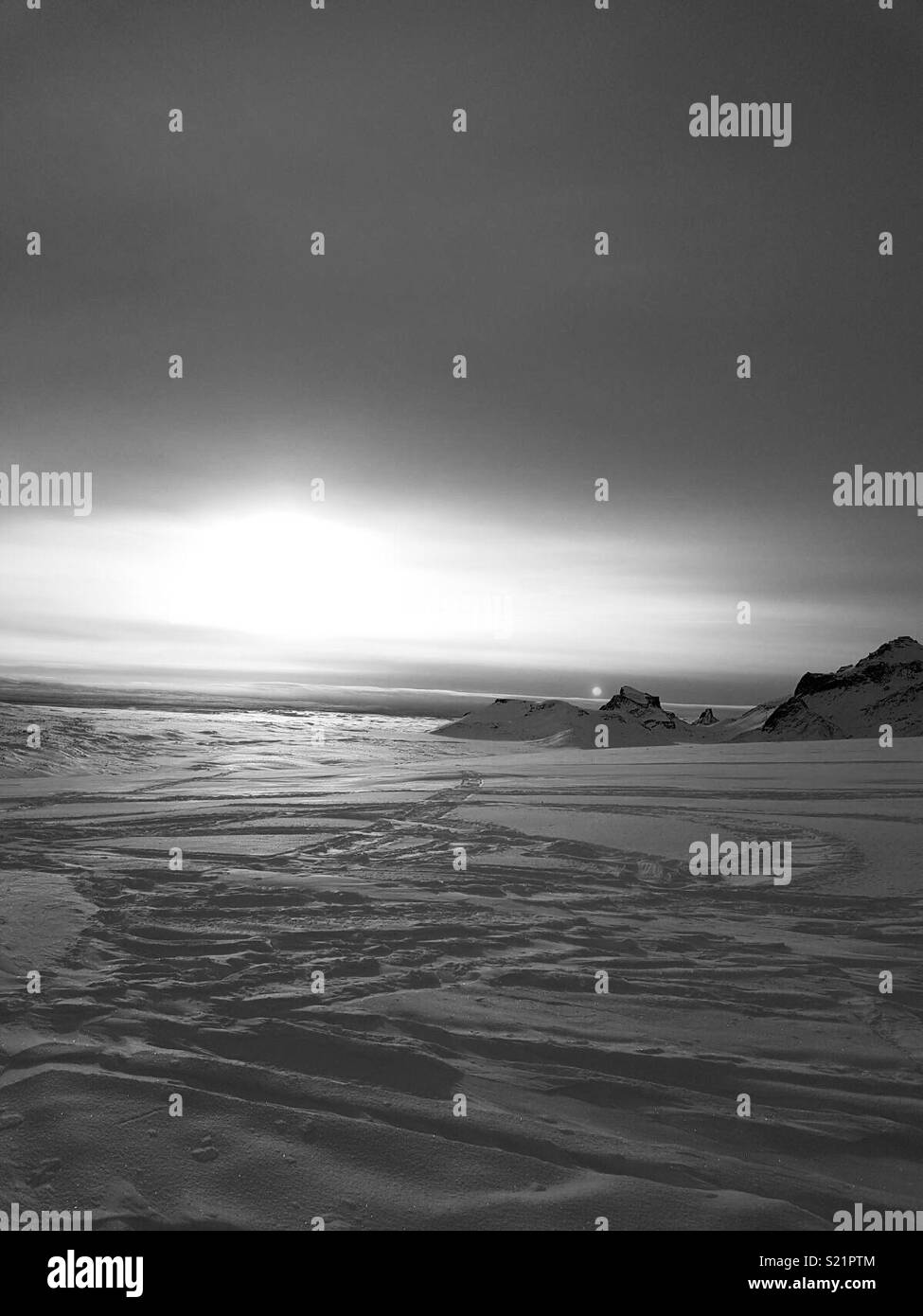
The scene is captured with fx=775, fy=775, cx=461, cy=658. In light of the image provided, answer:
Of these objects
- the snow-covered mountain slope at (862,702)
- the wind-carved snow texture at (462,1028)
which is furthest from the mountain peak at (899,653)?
the wind-carved snow texture at (462,1028)

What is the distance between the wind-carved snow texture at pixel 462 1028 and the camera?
3.41m

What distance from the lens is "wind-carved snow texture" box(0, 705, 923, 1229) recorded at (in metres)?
3.41

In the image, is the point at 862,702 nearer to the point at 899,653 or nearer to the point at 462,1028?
the point at 899,653

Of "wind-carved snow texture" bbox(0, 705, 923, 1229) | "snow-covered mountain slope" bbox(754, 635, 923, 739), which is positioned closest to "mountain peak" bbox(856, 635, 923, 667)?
"snow-covered mountain slope" bbox(754, 635, 923, 739)

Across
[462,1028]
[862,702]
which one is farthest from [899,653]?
[462,1028]

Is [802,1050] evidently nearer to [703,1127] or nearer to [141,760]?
[703,1127]

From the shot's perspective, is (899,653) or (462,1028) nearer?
(462,1028)

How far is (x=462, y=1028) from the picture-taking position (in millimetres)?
4941

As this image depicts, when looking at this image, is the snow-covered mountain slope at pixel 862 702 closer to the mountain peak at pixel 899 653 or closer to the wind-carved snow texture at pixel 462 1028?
the mountain peak at pixel 899 653

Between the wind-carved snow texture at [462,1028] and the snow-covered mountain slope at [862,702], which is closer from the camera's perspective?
the wind-carved snow texture at [462,1028]

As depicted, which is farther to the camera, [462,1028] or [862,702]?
[862,702]

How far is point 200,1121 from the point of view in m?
3.85
